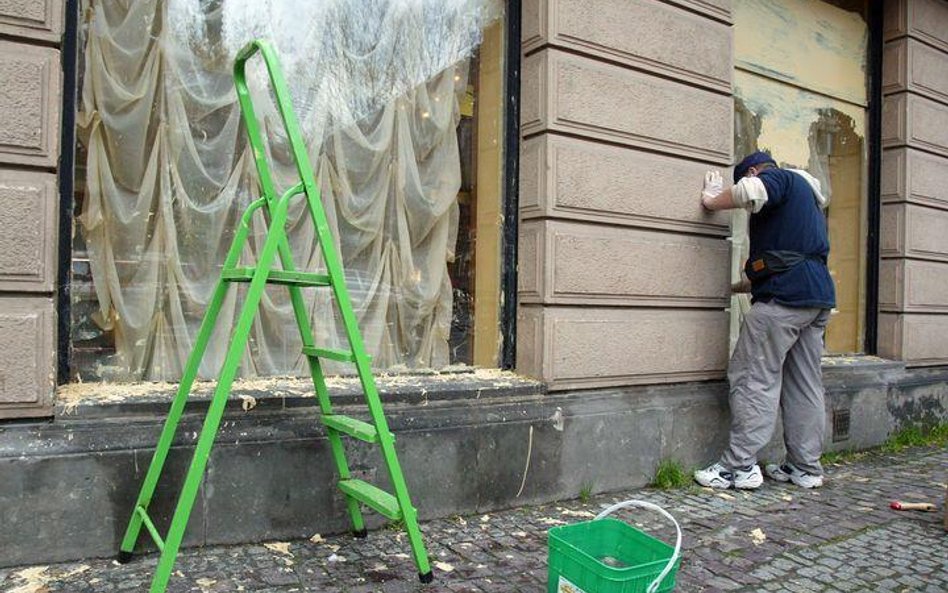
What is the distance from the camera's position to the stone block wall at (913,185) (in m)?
6.41

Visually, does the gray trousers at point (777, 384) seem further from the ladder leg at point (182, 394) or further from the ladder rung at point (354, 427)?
the ladder leg at point (182, 394)

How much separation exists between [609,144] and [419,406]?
2.01 metres

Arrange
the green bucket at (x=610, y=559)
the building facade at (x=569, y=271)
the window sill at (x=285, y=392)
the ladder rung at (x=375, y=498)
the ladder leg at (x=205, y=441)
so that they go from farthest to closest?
the window sill at (x=285, y=392) → the building facade at (x=569, y=271) → the ladder rung at (x=375, y=498) → the ladder leg at (x=205, y=441) → the green bucket at (x=610, y=559)

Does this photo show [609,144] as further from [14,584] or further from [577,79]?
[14,584]

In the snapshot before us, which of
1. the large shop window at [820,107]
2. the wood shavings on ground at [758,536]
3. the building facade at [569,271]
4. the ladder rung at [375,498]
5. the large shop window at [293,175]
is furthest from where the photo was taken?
the large shop window at [820,107]

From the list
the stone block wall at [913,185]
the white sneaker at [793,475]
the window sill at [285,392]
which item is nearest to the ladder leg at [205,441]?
the window sill at [285,392]

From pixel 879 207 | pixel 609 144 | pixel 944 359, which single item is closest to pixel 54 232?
pixel 609 144

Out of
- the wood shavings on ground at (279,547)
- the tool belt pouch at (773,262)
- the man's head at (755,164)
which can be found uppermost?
the man's head at (755,164)

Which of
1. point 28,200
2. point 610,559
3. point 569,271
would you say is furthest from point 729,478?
point 28,200

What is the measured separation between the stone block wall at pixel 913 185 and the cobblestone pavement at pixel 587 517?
2.37 m

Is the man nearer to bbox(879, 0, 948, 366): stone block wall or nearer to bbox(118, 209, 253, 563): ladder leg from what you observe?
bbox(879, 0, 948, 366): stone block wall

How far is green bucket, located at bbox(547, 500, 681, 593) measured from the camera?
7.77ft

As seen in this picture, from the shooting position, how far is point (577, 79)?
446 cm

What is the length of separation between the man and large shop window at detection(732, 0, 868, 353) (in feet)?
2.49
